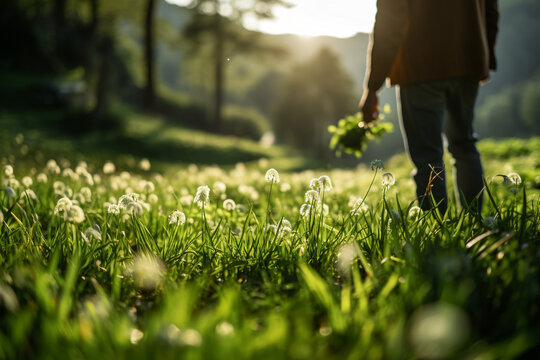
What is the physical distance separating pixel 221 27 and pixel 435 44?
26253 millimetres

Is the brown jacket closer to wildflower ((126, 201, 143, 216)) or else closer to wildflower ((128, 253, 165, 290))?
wildflower ((126, 201, 143, 216))

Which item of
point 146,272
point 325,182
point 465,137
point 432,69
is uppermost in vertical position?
point 432,69

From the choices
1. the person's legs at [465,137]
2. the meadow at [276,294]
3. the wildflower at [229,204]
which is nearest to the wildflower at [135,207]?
the meadow at [276,294]

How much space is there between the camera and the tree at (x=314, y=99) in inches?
1544

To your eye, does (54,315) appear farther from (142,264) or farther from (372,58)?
(372,58)

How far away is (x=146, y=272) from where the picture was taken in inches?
74.4

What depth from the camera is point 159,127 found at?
19.7 m

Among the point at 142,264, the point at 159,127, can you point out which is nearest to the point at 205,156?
the point at 159,127

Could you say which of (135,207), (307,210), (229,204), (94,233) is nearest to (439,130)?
(307,210)

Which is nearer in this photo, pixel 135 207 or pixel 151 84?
pixel 135 207

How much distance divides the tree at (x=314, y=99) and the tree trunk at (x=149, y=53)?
18.7m

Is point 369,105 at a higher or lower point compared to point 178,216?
higher

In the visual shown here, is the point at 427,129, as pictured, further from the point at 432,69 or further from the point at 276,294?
the point at 276,294

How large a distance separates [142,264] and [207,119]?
31.6 m
